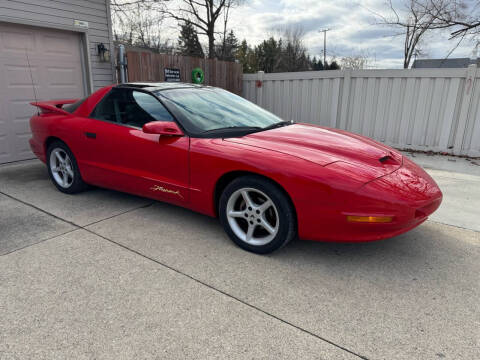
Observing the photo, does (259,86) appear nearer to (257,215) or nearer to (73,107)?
(73,107)

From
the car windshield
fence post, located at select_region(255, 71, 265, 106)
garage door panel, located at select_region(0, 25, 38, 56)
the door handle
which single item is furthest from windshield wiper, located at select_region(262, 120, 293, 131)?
fence post, located at select_region(255, 71, 265, 106)

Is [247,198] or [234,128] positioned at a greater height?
[234,128]

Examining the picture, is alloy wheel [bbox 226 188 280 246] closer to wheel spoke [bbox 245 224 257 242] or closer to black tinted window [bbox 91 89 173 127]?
wheel spoke [bbox 245 224 257 242]

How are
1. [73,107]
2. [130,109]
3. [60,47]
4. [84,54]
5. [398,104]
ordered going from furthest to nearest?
[398,104] < [84,54] < [60,47] < [73,107] < [130,109]

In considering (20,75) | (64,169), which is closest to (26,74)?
(20,75)

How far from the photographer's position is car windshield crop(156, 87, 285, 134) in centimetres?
333

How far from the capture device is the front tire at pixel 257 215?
273 cm

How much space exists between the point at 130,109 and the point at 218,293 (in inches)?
90.1

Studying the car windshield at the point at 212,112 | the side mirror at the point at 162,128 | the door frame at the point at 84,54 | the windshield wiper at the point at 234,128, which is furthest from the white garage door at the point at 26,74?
the windshield wiper at the point at 234,128

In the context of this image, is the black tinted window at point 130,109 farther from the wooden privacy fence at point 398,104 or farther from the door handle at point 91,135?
the wooden privacy fence at point 398,104

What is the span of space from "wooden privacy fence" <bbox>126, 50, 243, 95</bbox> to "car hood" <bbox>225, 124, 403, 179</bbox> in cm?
512

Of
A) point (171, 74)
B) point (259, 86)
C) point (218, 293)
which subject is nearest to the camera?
point (218, 293)

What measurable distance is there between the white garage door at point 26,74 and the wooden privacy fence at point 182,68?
1.17 meters

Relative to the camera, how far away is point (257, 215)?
2891mm
